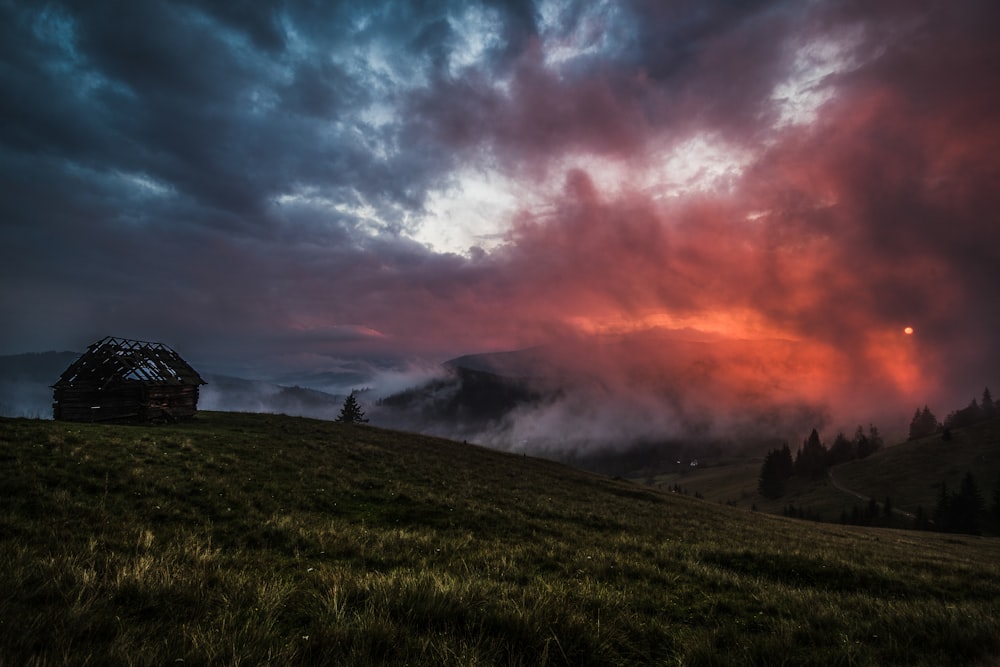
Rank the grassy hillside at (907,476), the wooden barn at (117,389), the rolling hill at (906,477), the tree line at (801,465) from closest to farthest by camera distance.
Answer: the wooden barn at (117,389), the rolling hill at (906,477), the grassy hillside at (907,476), the tree line at (801,465)

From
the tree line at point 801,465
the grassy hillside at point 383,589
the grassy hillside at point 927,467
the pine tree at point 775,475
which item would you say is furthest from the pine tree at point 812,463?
the grassy hillside at point 383,589

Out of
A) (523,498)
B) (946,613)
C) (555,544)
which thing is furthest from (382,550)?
(523,498)

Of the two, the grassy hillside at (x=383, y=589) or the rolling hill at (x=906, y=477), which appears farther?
the rolling hill at (x=906, y=477)

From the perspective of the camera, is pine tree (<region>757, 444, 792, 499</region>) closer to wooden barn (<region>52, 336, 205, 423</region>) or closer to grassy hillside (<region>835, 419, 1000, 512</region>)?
grassy hillside (<region>835, 419, 1000, 512</region>)

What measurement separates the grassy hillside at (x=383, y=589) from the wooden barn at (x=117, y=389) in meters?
26.5

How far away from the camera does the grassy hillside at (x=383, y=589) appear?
11.9 feet

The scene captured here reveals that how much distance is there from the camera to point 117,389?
1508 inches

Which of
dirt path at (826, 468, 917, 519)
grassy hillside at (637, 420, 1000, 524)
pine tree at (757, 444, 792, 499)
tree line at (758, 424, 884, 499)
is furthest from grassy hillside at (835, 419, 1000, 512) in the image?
pine tree at (757, 444, 792, 499)

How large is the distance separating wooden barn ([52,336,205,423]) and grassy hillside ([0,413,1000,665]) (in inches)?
1043

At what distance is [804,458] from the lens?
646 ft

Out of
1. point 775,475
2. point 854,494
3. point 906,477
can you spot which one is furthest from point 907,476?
point 775,475

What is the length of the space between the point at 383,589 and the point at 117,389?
156ft

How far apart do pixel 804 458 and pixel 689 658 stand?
246118 mm

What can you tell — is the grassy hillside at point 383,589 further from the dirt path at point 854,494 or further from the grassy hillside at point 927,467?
the grassy hillside at point 927,467
